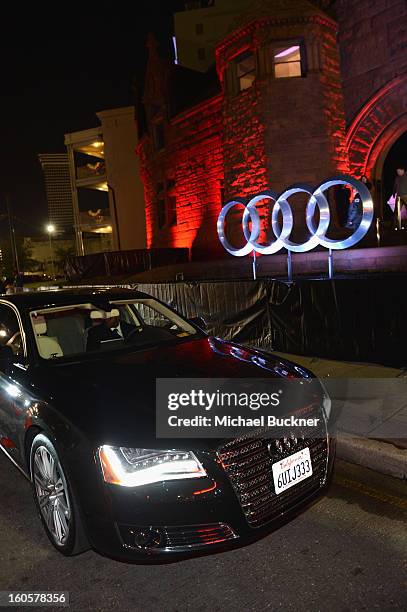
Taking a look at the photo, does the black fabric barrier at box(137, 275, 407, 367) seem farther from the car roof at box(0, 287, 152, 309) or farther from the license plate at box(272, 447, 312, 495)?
the license plate at box(272, 447, 312, 495)

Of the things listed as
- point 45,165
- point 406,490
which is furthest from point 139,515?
point 45,165

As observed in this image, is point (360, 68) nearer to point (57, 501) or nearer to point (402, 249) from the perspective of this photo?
point (402, 249)

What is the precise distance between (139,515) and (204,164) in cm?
2246

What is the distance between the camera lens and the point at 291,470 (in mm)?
2893

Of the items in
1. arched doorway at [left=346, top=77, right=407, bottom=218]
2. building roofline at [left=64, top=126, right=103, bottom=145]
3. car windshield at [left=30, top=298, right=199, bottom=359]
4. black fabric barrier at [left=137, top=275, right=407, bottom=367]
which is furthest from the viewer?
building roofline at [left=64, top=126, right=103, bottom=145]

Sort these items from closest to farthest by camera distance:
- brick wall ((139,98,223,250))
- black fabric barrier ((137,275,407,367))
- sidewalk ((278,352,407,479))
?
sidewalk ((278,352,407,479)) < black fabric barrier ((137,275,407,367)) < brick wall ((139,98,223,250))

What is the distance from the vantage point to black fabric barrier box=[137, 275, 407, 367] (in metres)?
6.48

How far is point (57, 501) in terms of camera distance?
2.98 meters

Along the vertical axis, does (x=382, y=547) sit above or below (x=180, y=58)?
below

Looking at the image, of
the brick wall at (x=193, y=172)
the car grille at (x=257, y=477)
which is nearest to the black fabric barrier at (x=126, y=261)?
the brick wall at (x=193, y=172)

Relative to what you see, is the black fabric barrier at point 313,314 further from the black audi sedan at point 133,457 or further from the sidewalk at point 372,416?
the black audi sedan at point 133,457

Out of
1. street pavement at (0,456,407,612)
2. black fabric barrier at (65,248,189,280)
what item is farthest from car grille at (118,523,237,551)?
black fabric barrier at (65,248,189,280)

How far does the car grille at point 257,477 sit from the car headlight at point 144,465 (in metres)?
0.20

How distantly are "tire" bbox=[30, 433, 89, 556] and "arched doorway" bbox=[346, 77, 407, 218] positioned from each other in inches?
686
